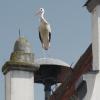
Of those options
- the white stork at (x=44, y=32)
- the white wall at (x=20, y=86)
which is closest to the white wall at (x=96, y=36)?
the white wall at (x=20, y=86)

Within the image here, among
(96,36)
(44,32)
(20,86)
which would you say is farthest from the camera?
(44,32)

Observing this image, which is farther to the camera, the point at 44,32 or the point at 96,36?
the point at 44,32

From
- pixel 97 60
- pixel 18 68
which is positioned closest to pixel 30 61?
pixel 18 68

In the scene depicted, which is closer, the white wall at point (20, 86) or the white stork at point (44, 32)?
the white wall at point (20, 86)

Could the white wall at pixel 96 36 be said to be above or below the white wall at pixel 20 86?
above

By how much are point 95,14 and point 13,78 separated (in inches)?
135

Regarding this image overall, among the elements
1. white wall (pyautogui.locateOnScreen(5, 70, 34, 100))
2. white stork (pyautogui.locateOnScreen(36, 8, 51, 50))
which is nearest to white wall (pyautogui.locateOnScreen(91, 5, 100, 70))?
white wall (pyautogui.locateOnScreen(5, 70, 34, 100))

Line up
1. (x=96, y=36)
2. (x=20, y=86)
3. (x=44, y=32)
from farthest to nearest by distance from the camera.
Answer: (x=44, y=32), (x=20, y=86), (x=96, y=36)

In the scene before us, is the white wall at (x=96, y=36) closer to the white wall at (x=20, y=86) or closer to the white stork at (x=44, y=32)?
the white wall at (x=20, y=86)

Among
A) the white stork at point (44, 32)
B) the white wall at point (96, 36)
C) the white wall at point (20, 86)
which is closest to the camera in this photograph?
the white wall at point (96, 36)

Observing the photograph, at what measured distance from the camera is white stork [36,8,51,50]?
26.2m

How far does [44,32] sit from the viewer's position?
2633 centimetres

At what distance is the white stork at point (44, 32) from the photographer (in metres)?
26.2

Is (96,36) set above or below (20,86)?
above
